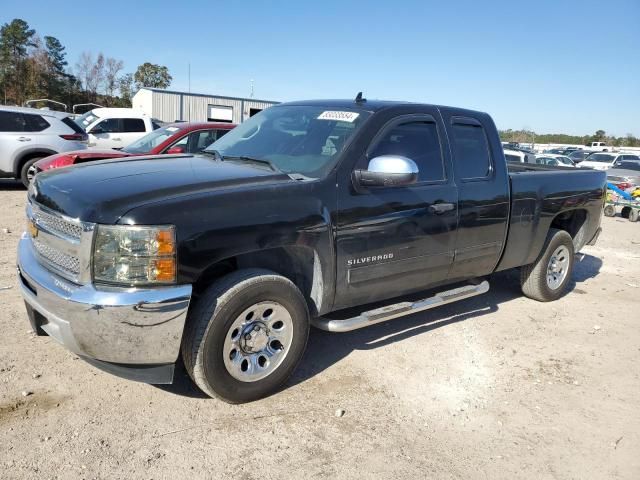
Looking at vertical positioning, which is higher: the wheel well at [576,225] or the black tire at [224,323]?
the wheel well at [576,225]

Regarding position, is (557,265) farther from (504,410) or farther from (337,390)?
(337,390)

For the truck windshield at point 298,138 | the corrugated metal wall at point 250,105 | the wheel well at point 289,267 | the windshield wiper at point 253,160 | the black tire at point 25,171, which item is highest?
the corrugated metal wall at point 250,105

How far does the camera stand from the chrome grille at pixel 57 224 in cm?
281

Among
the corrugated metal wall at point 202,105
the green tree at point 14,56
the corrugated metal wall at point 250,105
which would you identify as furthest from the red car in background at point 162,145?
the green tree at point 14,56

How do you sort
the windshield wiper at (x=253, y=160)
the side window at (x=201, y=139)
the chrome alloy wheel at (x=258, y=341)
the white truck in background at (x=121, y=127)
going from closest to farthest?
the chrome alloy wheel at (x=258, y=341)
the windshield wiper at (x=253, y=160)
the side window at (x=201, y=139)
the white truck in background at (x=121, y=127)

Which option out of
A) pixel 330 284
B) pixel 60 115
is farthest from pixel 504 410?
pixel 60 115

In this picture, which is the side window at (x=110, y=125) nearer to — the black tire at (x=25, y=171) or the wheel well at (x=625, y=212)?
the black tire at (x=25, y=171)

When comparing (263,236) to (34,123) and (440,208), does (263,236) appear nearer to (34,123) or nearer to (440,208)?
(440,208)

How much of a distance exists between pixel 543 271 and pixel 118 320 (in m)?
4.58

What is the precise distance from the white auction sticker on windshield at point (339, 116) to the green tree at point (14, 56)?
62.1 meters

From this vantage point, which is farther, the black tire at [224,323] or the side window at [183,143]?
the side window at [183,143]

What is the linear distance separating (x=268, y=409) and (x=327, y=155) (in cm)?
179

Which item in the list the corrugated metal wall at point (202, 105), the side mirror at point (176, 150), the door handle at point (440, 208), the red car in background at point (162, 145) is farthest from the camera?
the corrugated metal wall at point (202, 105)

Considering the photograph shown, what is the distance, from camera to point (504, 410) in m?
3.47
